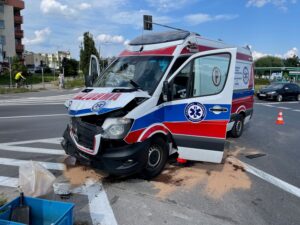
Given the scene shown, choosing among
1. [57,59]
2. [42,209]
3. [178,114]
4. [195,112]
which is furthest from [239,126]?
[57,59]

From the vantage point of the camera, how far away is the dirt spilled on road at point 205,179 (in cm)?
504

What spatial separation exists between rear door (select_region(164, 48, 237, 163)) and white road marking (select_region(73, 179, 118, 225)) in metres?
1.62

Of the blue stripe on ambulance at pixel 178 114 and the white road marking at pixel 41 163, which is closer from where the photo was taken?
the blue stripe on ambulance at pixel 178 114

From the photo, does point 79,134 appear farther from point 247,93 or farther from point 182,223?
point 247,93

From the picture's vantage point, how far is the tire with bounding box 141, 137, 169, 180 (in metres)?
5.25

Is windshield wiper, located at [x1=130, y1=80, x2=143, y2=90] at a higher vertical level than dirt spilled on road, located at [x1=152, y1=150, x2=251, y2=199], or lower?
higher

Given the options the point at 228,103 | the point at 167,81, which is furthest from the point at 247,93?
the point at 167,81

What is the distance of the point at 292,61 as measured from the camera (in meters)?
120

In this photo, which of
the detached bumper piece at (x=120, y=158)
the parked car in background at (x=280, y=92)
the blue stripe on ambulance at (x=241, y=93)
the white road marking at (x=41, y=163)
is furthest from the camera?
the parked car in background at (x=280, y=92)

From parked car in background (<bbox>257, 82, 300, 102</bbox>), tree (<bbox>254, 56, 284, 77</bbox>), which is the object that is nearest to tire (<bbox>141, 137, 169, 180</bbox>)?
parked car in background (<bbox>257, 82, 300, 102</bbox>)

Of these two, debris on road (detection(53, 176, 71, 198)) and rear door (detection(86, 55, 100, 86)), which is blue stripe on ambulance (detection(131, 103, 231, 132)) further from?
rear door (detection(86, 55, 100, 86))

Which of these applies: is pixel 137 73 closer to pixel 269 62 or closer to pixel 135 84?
pixel 135 84

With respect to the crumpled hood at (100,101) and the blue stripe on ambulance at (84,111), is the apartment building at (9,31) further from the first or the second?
the blue stripe on ambulance at (84,111)

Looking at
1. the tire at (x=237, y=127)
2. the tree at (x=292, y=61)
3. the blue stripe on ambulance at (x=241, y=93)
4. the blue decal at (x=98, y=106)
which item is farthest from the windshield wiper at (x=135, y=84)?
the tree at (x=292, y=61)
